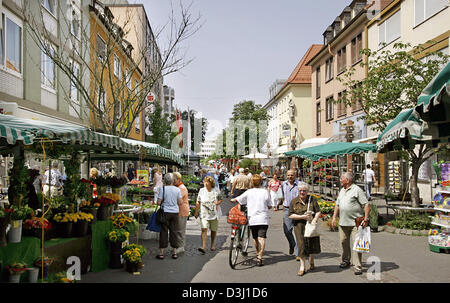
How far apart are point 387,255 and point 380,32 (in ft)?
60.4

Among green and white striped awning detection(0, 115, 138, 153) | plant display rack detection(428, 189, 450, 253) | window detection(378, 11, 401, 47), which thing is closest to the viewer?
green and white striped awning detection(0, 115, 138, 153)

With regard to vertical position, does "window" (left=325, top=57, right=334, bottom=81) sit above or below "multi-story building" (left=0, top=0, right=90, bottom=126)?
above

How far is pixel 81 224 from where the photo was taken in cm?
689

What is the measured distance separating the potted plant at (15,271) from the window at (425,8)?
18075 mm

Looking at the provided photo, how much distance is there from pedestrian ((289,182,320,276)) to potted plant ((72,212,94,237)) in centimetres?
371

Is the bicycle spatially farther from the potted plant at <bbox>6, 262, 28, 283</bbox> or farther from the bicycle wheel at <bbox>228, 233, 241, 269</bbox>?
the potted plant at <bbox>6, 262, 28, 283</bbox>

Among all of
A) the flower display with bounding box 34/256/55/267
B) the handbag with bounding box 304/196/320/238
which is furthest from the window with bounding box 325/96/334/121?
the flower display with bounding box 34/256/55/267

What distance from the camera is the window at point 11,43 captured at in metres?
13.6

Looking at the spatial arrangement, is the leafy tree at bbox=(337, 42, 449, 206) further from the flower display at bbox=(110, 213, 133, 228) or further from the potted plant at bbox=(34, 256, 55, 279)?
the potted plant at bbox=(34, 256, 55, 279)

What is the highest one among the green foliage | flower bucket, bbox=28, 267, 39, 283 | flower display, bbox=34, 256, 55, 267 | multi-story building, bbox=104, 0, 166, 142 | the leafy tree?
multi-story building, bbox=104, 0, 166, 142

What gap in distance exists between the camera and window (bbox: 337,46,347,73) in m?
29.7

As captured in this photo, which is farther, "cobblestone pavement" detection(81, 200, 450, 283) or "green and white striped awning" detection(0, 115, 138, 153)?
"cobblestone pavement" detection(81, 200, 450, 283)

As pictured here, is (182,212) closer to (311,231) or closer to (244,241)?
(244,241)

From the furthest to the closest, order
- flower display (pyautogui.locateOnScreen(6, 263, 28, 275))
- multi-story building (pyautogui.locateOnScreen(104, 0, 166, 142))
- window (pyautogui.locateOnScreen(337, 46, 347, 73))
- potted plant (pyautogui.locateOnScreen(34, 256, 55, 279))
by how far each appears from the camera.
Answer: window (pyautogui.locateOnScreen(337, 46, 347, 73)) → multi-story building (pyautogui.locateOnScreen(104, 0, 166, 142)) → potted plant (pyautogui.locateOnScreen(34, 256, 55, 279)) → flower display (pyautogui.locateOnScreen(6, 263, 28, 275))
